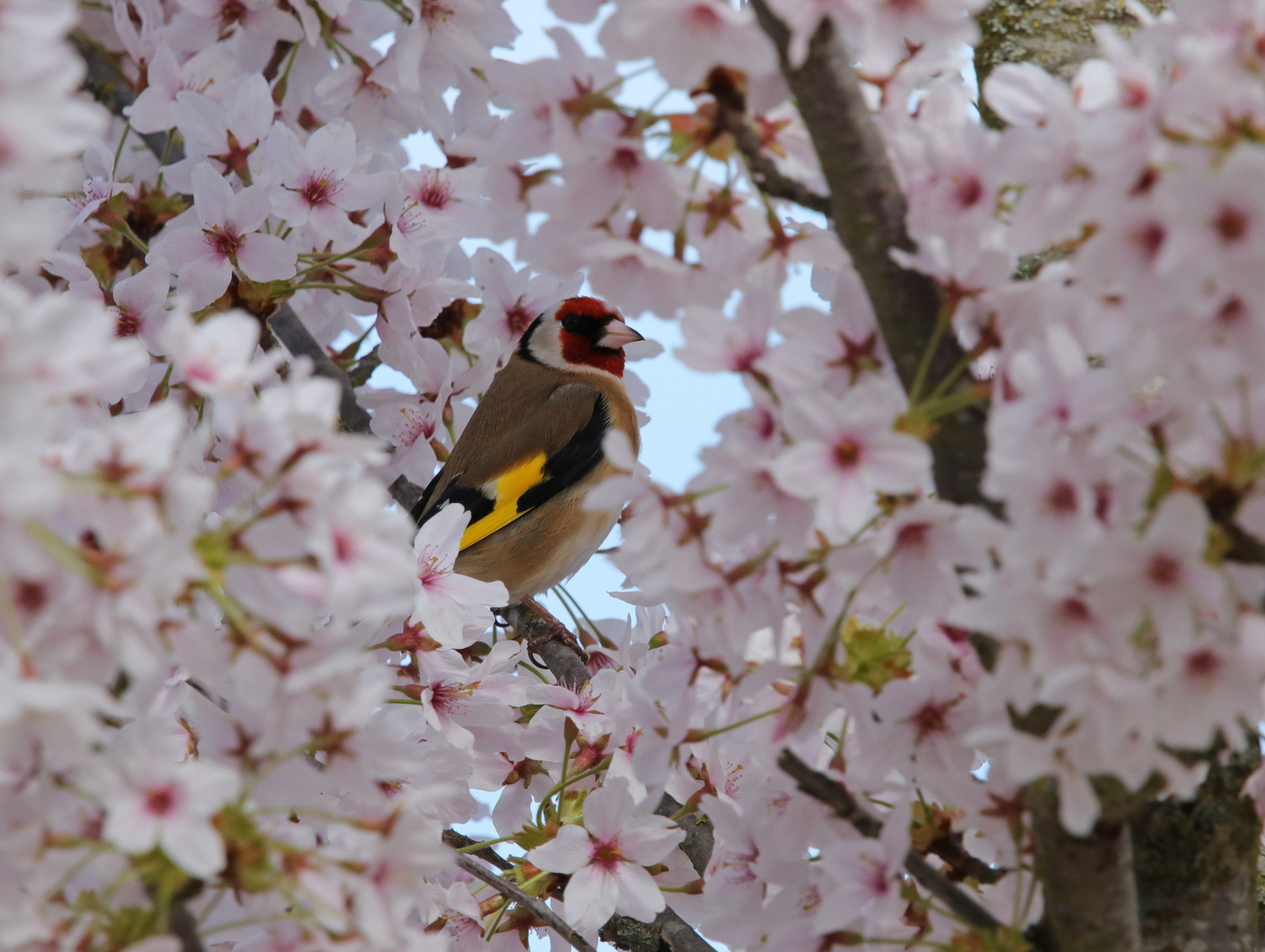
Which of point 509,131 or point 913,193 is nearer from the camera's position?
point 913,193

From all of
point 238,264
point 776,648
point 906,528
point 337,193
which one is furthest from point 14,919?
point 337,193

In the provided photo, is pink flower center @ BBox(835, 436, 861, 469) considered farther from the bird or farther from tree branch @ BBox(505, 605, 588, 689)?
the bird

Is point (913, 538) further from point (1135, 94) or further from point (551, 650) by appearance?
point (551, 650)

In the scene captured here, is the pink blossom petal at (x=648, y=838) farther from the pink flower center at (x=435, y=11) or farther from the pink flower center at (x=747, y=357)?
the pink flower center at (x=435, y=11)

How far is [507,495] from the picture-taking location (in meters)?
4.64

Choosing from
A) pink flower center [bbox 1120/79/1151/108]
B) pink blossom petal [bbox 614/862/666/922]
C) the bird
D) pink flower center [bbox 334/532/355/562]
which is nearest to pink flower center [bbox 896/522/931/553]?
pink flower center [bbox 1120/79/1151/108]

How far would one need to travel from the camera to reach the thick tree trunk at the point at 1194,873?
1955 millimetres

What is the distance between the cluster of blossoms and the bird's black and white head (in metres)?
3.27

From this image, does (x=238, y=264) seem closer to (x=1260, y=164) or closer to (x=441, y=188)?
(x=441, y=188)

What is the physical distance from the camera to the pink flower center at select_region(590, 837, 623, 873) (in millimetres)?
2287

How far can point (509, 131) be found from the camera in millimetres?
1645

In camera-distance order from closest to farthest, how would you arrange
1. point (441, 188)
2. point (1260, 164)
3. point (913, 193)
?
point (1260, 164) → point (913, 193) → point (441, 188)

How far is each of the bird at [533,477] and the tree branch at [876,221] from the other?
108 inches

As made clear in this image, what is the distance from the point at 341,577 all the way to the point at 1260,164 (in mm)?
856
